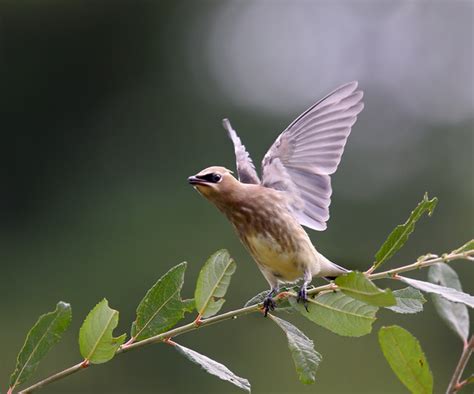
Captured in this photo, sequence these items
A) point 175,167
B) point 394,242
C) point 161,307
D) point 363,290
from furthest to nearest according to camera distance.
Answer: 1. point 175,167
2. point 394,242
3. point 161,307
4. point 363,290

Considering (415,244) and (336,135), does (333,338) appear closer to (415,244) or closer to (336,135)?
(415,244)

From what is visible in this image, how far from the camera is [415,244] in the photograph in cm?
1094

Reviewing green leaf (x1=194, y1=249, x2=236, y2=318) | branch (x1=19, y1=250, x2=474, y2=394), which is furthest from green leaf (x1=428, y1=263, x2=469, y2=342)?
green leaf (x1=194, y1=249, x2=236, y2=318)

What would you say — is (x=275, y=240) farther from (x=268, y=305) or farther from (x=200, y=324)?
(x=200, y=324)

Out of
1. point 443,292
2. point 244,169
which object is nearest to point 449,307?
point 443,292

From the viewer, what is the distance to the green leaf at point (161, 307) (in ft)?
6.35

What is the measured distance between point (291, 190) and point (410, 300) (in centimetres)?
163

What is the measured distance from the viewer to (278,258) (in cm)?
323

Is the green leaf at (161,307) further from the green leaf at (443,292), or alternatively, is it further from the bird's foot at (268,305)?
the green leaf at (443,292)

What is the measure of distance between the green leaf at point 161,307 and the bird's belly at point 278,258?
128 centimetres

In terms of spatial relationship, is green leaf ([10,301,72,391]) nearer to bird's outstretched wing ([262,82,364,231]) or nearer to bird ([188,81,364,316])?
bird ([188,81,364,316])

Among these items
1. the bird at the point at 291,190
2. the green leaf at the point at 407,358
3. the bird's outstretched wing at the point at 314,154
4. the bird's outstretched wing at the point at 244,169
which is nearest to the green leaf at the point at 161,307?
the green leaf at the point at 407,358

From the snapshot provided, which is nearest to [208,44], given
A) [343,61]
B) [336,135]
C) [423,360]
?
[343,61]

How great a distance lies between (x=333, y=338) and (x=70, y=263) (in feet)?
13.8
